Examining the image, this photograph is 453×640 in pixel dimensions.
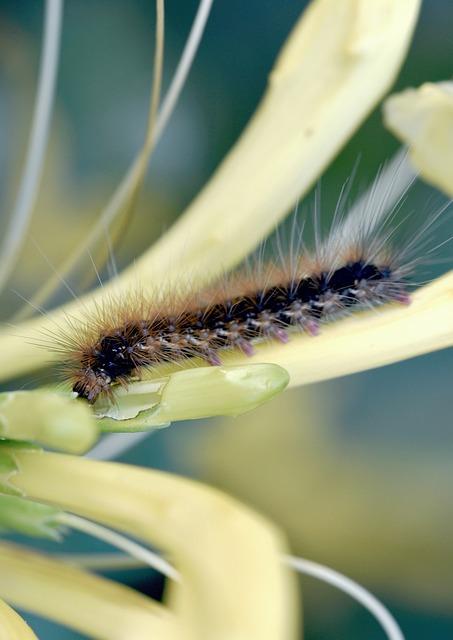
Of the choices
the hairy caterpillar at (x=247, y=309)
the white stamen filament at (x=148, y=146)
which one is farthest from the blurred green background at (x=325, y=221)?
the hairy caterpillar at (x=247, y=309)

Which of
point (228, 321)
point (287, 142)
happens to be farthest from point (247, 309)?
point (287, 142)

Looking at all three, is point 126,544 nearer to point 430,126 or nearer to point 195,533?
point 195,533

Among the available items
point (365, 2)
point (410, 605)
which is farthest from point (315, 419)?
point (365, 2)

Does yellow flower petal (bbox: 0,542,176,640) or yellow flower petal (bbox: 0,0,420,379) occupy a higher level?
yellow flower petal (bbox: 0,0,420,379)

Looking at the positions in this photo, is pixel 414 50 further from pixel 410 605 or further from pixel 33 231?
pixel 410 605

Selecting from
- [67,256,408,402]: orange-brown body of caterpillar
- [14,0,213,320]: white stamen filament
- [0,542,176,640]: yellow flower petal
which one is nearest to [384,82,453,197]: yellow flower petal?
[67,256,408,402]: orange-brown body of caterpillar

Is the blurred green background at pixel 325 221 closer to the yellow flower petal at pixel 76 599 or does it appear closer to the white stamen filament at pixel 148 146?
the white stamen filament at pixel 148 146

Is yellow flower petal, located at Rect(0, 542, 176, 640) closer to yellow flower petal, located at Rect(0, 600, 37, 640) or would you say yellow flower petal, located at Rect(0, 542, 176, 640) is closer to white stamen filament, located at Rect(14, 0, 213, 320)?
yellow flower petal, located at Rect(0, 600, 37, 640)
